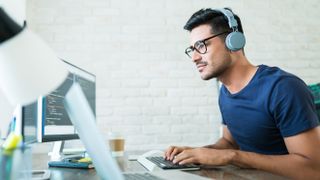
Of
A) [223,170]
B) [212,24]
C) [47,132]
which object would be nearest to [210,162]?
[223,170]

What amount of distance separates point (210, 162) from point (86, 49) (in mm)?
1608

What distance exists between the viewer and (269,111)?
137 cm

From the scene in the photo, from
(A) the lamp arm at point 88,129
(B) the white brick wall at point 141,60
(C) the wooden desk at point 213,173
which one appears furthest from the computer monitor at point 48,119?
(B) the white brick wall at point 141,60

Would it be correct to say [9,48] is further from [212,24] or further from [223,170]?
[212,24]

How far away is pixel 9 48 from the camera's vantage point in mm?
393

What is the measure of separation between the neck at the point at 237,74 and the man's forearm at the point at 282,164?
435 millimetres

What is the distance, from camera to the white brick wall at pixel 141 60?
2.54 meters

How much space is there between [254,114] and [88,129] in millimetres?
1021

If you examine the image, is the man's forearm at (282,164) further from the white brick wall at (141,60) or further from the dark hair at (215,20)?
the white brick wall at (141,60)

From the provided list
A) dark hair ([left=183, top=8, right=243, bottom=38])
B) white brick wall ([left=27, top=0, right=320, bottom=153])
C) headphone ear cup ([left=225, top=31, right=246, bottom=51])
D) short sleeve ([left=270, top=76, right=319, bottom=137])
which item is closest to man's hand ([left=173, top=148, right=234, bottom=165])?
short sleeve ([left=270, top=76, right=319, bottom=137])

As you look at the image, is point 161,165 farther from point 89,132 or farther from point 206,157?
point 89,132

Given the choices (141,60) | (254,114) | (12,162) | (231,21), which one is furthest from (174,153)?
(141,60)

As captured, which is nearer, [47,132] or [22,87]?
[22,87]

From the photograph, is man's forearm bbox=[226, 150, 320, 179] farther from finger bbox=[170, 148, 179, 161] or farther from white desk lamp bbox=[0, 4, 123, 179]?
white desk lamp bbox=[0, 4, 123, 179]
